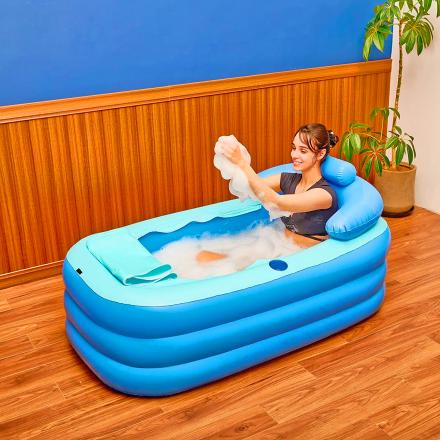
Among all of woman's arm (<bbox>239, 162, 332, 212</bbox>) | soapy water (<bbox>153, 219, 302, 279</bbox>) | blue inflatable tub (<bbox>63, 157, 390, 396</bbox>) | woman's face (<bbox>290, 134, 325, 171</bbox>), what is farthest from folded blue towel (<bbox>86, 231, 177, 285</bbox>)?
woman's face (<bbox>290, 134, 325, 171</bbox>)

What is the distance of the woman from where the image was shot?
270cm

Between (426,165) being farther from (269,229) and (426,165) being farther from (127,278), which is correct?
(127,278)

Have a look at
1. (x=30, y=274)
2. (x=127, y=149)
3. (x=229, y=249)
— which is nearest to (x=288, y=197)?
(x=229, y=249)

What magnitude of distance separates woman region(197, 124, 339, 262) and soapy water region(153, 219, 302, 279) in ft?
0.14

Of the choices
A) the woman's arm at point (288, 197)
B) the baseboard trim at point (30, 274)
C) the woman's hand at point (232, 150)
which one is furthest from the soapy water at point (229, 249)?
the baseboard trim at point (30, 274)

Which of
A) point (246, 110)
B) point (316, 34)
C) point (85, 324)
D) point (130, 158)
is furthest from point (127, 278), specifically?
point (316, 34)

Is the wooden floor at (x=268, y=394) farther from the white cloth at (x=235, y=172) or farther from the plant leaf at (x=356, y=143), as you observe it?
the plant leaf at (x=356, y=143)

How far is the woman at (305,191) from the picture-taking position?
270 cm

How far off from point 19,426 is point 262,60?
218cm

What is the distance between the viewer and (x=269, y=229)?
3125 millimetres

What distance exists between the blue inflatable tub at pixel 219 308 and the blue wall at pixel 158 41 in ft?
2.55

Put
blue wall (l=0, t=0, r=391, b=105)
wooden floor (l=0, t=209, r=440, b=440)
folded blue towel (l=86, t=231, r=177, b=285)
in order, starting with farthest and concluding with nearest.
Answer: blue wall (l=0, t=0, r=391, b=105), folded blue towel (l=86, t=231, r=177, b=285), wooden floor (l=0, t=209, r=440, b=440)

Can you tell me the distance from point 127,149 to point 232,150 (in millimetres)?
823

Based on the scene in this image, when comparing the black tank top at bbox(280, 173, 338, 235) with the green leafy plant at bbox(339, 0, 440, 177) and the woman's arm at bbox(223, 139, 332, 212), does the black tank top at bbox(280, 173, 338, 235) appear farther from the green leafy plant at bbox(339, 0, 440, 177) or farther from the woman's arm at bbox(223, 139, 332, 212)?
the green leafy plant at bbox(339, 0, 440, 177)
